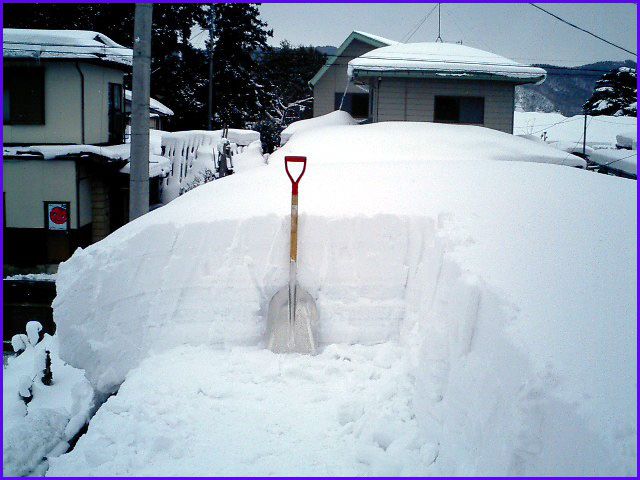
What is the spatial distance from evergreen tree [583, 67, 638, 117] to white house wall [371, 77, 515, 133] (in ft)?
42.5

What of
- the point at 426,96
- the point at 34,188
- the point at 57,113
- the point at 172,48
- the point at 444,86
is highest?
the point at 172,48

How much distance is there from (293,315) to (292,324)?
0.29 feet

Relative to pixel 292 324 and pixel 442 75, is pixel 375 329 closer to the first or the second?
pixel 292 324

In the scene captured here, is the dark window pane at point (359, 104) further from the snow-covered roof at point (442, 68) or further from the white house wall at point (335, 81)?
the snow-covered roof at point (442, 68)

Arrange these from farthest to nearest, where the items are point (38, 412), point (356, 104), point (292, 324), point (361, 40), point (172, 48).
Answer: point (172, 48), point (356, 104), point (361, 40), point (38, 412), point (292, 324)

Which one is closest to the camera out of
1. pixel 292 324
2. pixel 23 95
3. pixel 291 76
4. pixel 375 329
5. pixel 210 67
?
pixel 292 324

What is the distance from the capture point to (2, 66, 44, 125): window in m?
12.1

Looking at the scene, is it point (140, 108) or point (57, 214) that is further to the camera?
point (57, 214)

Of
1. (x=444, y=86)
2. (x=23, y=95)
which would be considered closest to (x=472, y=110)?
(x=444, y=86)

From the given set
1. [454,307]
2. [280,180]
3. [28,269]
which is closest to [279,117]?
[28,269]

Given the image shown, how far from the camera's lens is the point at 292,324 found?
14.1 feet

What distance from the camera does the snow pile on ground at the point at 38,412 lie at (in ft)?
13.8

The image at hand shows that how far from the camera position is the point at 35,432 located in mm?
4562

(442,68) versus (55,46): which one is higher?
(55,46)
